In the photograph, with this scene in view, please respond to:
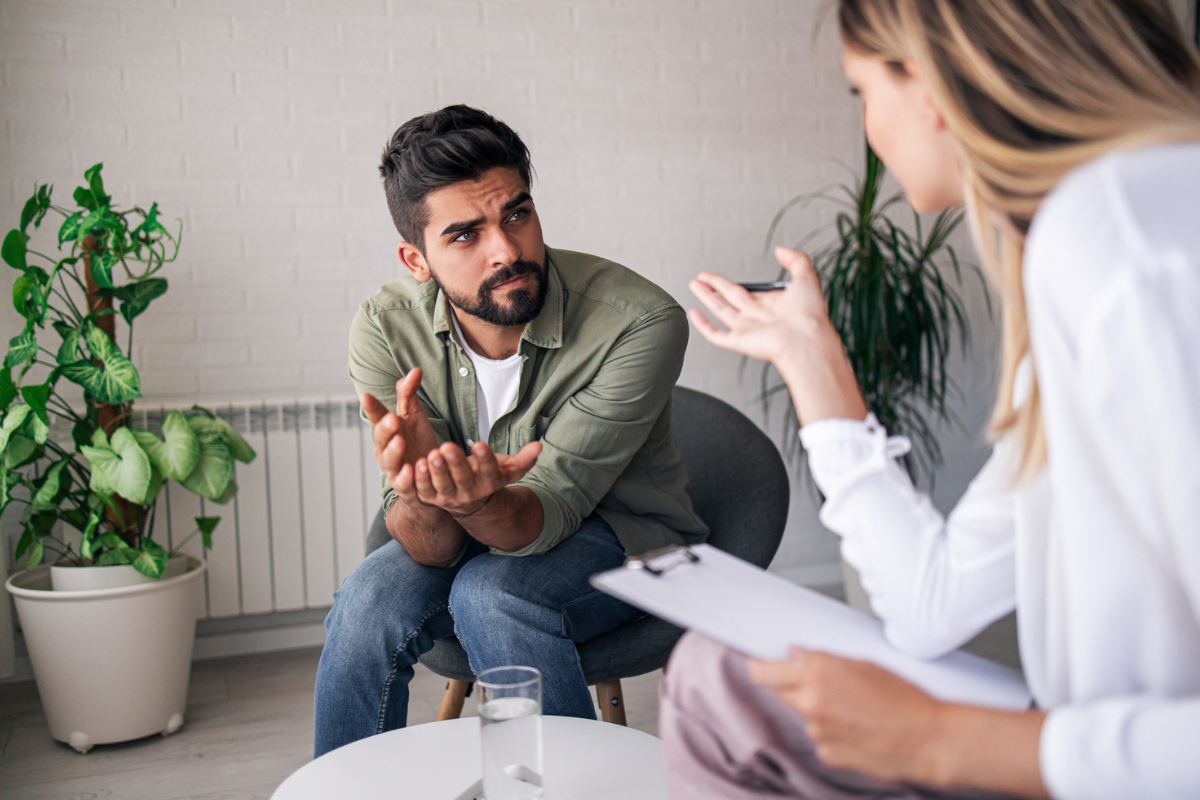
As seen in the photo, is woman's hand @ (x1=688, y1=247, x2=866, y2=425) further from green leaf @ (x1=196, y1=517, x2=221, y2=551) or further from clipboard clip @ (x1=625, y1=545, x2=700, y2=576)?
green leaf @ (x1=196, y1=517, x2=221, y2=551)

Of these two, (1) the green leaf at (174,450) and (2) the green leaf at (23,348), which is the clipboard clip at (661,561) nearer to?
(1) the green leaf at (174,450)

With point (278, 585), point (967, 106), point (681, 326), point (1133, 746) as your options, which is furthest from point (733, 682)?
point (278, 585)

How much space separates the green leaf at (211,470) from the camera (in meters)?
2.17

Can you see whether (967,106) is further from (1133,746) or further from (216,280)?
(216,280)

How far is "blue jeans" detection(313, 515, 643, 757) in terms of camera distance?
1.47 m

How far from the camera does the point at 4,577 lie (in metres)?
2.45

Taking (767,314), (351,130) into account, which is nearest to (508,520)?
(767,314)

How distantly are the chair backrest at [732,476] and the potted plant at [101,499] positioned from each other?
1094 mm

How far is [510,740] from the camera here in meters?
0.95

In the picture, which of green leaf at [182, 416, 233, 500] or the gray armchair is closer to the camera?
the gray armchair

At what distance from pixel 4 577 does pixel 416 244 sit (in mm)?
1571

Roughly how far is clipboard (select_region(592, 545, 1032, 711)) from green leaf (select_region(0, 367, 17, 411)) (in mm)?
1722

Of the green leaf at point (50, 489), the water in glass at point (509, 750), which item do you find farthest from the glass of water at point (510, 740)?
the green leaf at point (50, 489)

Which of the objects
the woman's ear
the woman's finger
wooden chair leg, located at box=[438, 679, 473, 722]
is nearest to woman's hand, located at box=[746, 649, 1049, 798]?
the woman's finger
